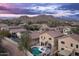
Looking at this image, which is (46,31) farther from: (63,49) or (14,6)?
(14,6)

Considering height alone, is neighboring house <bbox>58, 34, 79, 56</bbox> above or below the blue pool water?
above

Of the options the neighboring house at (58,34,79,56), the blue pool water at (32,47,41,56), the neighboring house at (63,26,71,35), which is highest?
the neighboring house at (63,26,71,35)

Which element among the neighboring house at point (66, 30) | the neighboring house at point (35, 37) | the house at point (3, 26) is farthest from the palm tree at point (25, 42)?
the neighboring house at point (66, 30)

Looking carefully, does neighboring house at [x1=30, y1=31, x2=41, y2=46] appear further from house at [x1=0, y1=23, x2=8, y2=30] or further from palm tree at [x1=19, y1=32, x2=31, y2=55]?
house at [x1=0, y1=23, x2=8, y2=30]

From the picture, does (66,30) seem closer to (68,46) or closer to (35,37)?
(68,46)

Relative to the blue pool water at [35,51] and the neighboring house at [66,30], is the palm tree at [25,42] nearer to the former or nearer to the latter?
the blue pool water at [35,51]

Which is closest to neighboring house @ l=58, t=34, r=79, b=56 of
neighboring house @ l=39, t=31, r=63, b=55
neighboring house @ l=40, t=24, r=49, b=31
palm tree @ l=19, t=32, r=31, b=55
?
neighboring house @ l=39, t=31, r=63, b=55

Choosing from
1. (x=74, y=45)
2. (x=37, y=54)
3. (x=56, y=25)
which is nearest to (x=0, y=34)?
(x=37, y=54)
